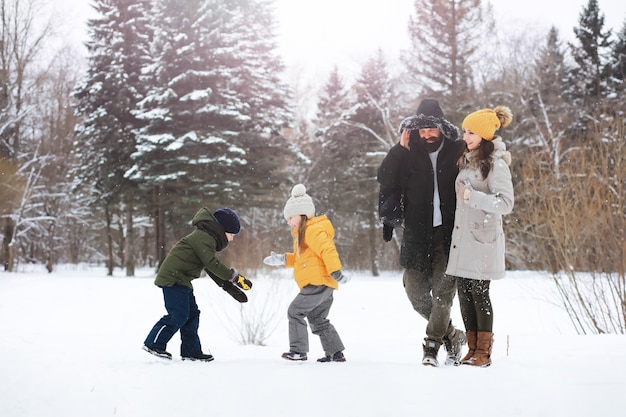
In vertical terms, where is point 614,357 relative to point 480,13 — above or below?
below

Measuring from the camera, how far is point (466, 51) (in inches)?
886

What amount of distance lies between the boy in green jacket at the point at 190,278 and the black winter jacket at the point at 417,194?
1.30 m

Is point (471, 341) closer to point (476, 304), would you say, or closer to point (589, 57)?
point (476, 304)

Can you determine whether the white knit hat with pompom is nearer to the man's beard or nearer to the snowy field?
the man's beard

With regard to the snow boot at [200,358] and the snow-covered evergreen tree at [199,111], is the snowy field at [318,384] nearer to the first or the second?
the snow boot at [200,358]

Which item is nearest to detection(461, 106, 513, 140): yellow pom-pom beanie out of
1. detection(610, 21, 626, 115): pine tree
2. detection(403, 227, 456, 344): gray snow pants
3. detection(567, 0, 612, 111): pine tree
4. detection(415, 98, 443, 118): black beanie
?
detection(415, 98, 443, 118): black beanie

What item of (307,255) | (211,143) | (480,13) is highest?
(480,13)

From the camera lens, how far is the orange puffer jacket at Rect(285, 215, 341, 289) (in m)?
4.67

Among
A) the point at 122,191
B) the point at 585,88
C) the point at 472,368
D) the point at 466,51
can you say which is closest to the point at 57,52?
the point at 122,191

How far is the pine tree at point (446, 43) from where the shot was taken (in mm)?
22484

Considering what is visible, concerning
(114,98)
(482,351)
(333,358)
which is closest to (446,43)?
(114,98)

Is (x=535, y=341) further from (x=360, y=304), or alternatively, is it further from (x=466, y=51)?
(x=466, y=51)

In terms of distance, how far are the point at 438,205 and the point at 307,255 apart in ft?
3.80

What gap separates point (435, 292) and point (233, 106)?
1594 cm
